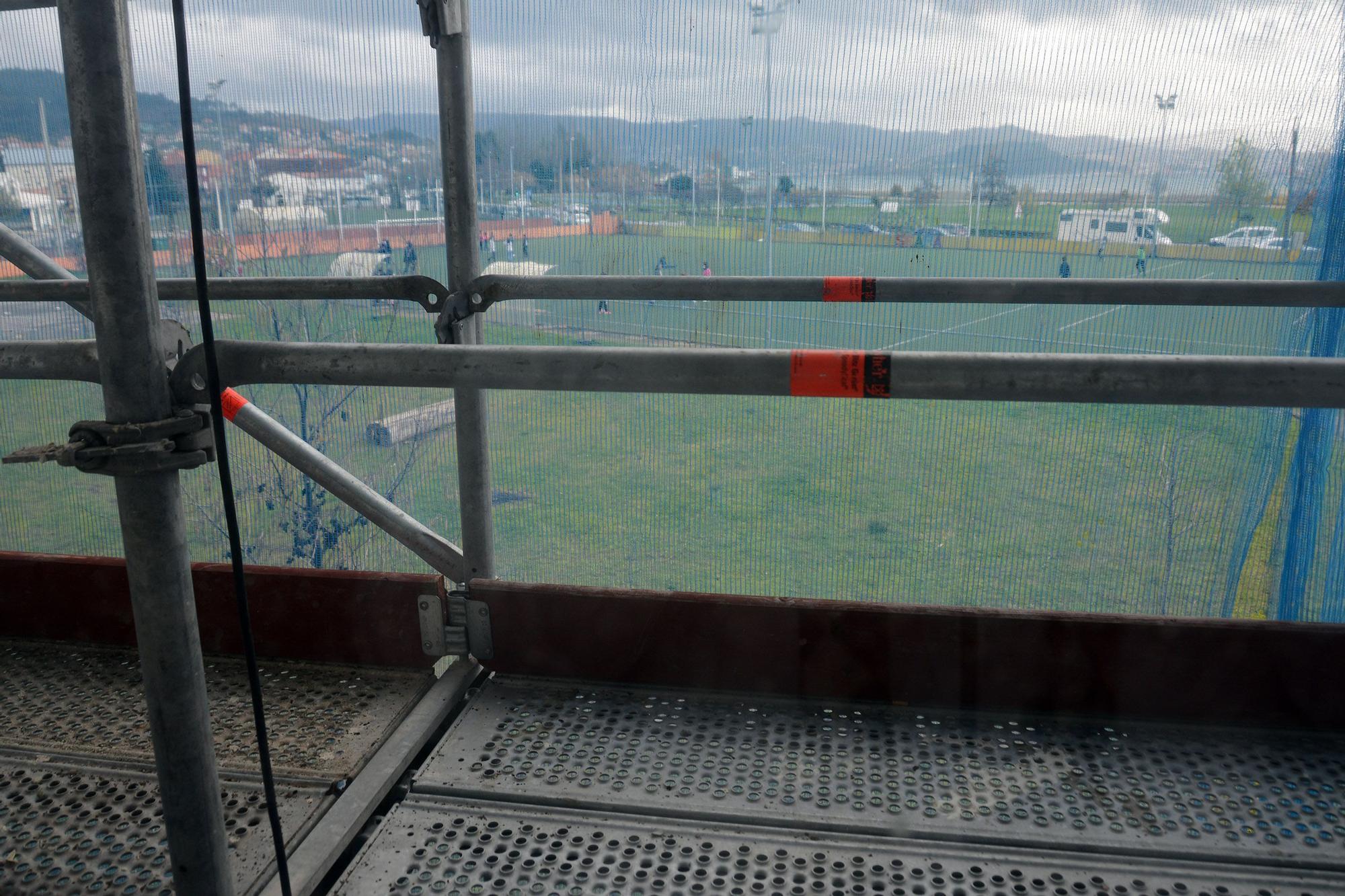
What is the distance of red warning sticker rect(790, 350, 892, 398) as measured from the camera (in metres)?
0.99

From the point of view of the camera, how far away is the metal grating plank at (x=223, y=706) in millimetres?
1677

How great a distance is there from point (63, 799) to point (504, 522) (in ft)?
10.7

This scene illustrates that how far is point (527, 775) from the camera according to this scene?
1.59 meters

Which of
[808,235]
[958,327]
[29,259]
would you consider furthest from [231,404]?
[958,327]

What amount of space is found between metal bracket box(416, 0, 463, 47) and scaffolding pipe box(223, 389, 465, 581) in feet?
2.69

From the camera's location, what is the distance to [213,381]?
3.30ft

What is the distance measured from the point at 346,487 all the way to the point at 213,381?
2.89 feet

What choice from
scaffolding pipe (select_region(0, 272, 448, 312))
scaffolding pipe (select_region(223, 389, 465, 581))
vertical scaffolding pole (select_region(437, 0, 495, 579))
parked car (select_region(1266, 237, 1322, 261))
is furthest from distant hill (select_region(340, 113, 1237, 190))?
scaffolding pipe (select_region(223, 389, 465, 581))

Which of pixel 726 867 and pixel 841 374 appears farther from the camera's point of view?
pixel 726 867

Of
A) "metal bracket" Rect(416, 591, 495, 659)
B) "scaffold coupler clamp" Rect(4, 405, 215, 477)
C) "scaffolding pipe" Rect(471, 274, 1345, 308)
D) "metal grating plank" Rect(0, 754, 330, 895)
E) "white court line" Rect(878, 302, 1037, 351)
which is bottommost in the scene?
"metal grating plank" Rect(0, 754, 330, 895)

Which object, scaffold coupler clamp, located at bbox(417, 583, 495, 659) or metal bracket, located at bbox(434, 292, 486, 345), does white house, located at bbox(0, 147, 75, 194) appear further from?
scaffold coupler clamp, located at bbox(417, 583, 495, 659)

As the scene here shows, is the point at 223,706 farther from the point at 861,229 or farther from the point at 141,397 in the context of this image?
the point at 861,229

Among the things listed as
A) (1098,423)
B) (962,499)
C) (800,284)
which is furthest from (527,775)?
(1098,423)

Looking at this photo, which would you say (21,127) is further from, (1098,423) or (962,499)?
(1098,423)
